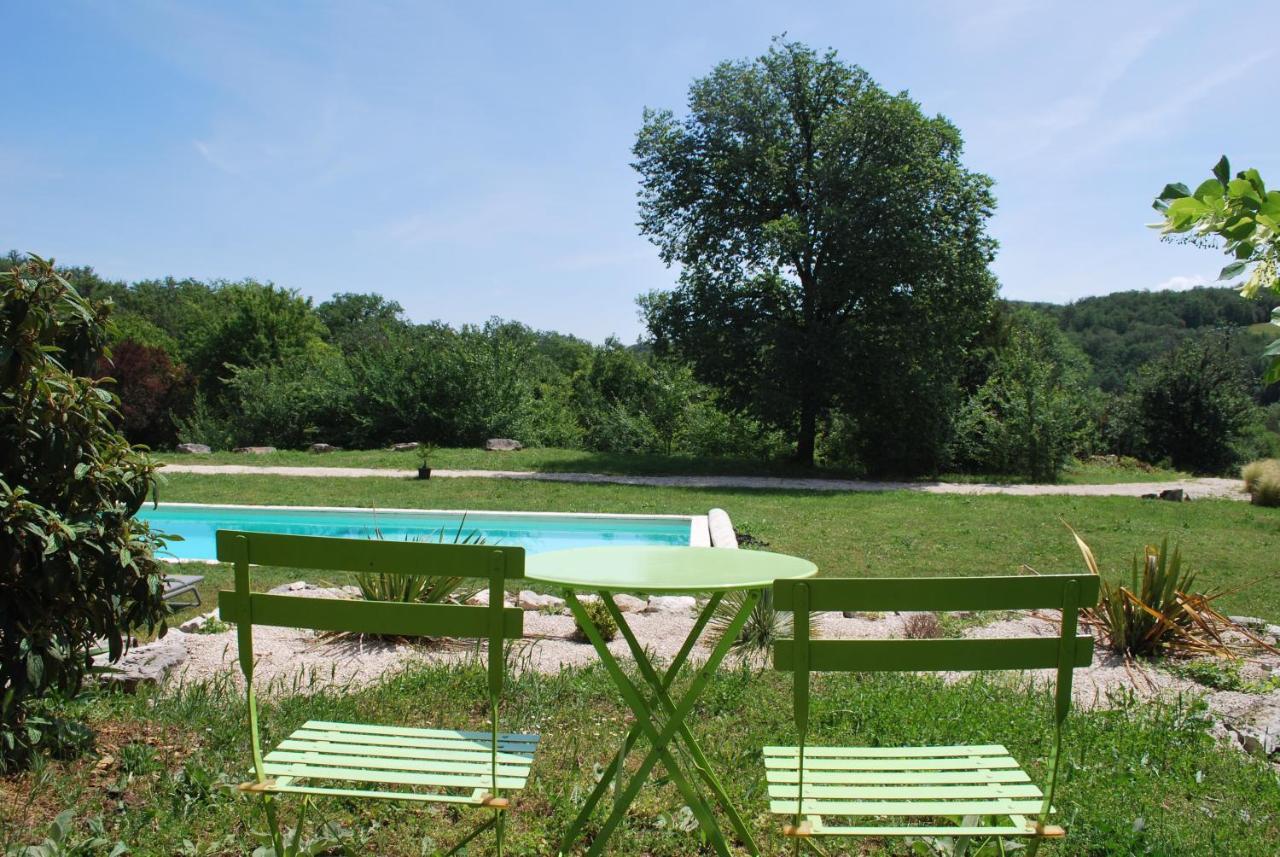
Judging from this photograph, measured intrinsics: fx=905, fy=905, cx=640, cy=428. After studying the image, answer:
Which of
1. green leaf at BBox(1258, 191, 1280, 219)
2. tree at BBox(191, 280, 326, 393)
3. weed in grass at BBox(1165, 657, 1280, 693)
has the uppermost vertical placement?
tree at BBox(191, 280, 326, 393)

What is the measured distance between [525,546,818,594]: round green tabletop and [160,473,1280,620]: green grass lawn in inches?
233

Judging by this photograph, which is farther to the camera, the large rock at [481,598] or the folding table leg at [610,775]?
the large rock at [481,598]

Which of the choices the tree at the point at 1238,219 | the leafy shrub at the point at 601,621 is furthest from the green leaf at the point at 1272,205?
the leafy shrub at the point at 601,621

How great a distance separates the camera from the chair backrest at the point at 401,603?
2312 mm

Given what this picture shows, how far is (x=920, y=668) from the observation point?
222cm

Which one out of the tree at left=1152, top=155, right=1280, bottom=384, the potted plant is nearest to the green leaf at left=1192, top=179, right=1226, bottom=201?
the tree at left=1152, top=155, right=1280, bottom=384

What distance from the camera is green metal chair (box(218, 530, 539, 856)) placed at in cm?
232

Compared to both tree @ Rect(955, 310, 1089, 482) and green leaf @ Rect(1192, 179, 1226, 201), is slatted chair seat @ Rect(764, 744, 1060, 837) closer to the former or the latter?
green leaf @ Rect(1192, 179, 1226, 201)

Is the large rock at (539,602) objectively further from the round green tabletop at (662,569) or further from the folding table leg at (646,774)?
the folding table leg at (646,774)

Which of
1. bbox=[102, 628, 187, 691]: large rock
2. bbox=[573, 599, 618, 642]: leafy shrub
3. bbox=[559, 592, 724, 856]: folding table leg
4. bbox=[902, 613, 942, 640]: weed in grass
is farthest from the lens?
bbox=[902, 613, 942, 640]: weed in grass

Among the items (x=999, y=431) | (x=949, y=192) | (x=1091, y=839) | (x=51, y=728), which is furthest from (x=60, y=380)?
(x=999, y=431)

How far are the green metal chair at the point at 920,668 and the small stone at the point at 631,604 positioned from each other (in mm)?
4654

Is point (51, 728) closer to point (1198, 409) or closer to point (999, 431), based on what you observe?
point (999, 431)

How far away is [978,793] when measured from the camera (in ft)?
7.57
